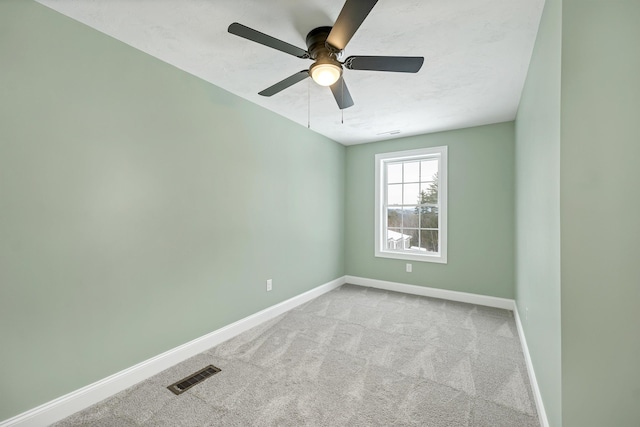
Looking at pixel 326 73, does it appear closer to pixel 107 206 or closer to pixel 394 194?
pixel 107 206

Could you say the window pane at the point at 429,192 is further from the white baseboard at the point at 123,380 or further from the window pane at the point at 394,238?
the white baseboard at the point at 123,380

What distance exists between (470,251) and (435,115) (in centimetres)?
202

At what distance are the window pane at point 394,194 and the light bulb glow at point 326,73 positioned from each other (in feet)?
10.6

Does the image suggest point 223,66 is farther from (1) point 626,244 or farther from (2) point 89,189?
(1) point 626,244

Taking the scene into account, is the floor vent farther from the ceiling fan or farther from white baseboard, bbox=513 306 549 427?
the ceiling fan

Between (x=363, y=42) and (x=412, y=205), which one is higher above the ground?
(x=363, y=42)

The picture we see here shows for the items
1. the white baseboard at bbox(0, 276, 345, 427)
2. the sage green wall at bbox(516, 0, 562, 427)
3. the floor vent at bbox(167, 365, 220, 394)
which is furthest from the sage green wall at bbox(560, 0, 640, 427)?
the white baseboard at bbox(0, 276, 345, 427)

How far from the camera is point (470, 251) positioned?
419 cm

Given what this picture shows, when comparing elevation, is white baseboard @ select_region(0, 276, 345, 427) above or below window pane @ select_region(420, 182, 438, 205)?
below

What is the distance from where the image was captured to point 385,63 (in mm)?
1903

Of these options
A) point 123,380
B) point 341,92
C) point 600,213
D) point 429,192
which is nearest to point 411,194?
point 429,192

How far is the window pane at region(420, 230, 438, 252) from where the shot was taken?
179 inches

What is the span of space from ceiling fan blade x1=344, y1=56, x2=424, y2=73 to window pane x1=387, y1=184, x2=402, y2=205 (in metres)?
3.10

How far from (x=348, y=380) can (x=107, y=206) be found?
2246mm
